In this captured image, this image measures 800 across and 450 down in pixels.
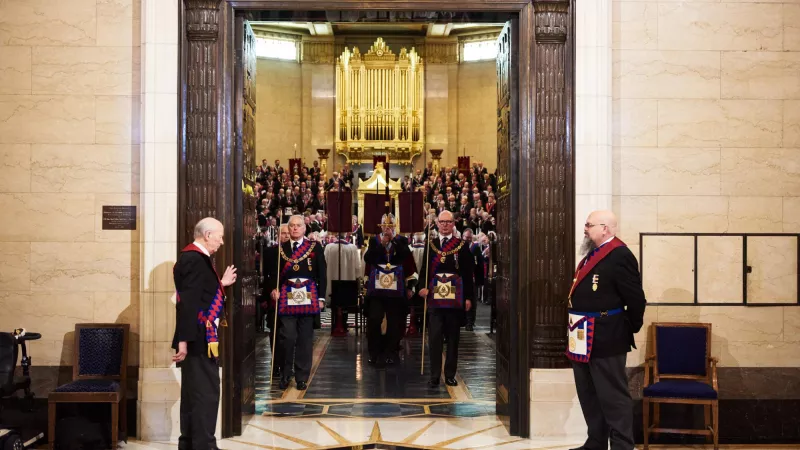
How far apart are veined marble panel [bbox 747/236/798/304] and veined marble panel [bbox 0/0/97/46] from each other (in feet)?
17.7

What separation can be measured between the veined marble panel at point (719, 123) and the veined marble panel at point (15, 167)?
488cm

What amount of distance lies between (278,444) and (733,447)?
338 cm

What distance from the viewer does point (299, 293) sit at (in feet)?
26.9

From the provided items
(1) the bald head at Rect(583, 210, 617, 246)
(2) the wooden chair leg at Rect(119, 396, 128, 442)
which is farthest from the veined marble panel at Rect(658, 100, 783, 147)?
(2) the wooden chair leg at Rect(119, 396, 128, 442)

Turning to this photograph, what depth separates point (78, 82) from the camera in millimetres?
6551

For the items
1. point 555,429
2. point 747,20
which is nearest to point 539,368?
point 555,429

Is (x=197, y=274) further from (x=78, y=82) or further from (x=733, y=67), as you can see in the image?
(x=733, y=67)

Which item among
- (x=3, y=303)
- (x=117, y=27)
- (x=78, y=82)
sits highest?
(x=117, y=27)

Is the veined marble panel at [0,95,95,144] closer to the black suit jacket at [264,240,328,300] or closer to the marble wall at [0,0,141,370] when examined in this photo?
the marble wall at [0,0,141,370]

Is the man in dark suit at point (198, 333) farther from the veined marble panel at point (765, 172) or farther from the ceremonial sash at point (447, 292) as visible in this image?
the veined marble panel at point (765, 172)

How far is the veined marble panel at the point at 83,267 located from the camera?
6.55 meters

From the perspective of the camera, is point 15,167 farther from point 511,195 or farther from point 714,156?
point 714,156

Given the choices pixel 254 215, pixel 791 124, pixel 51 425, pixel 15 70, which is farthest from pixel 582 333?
pixel 15 70

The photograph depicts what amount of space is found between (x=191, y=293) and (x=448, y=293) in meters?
3.65
